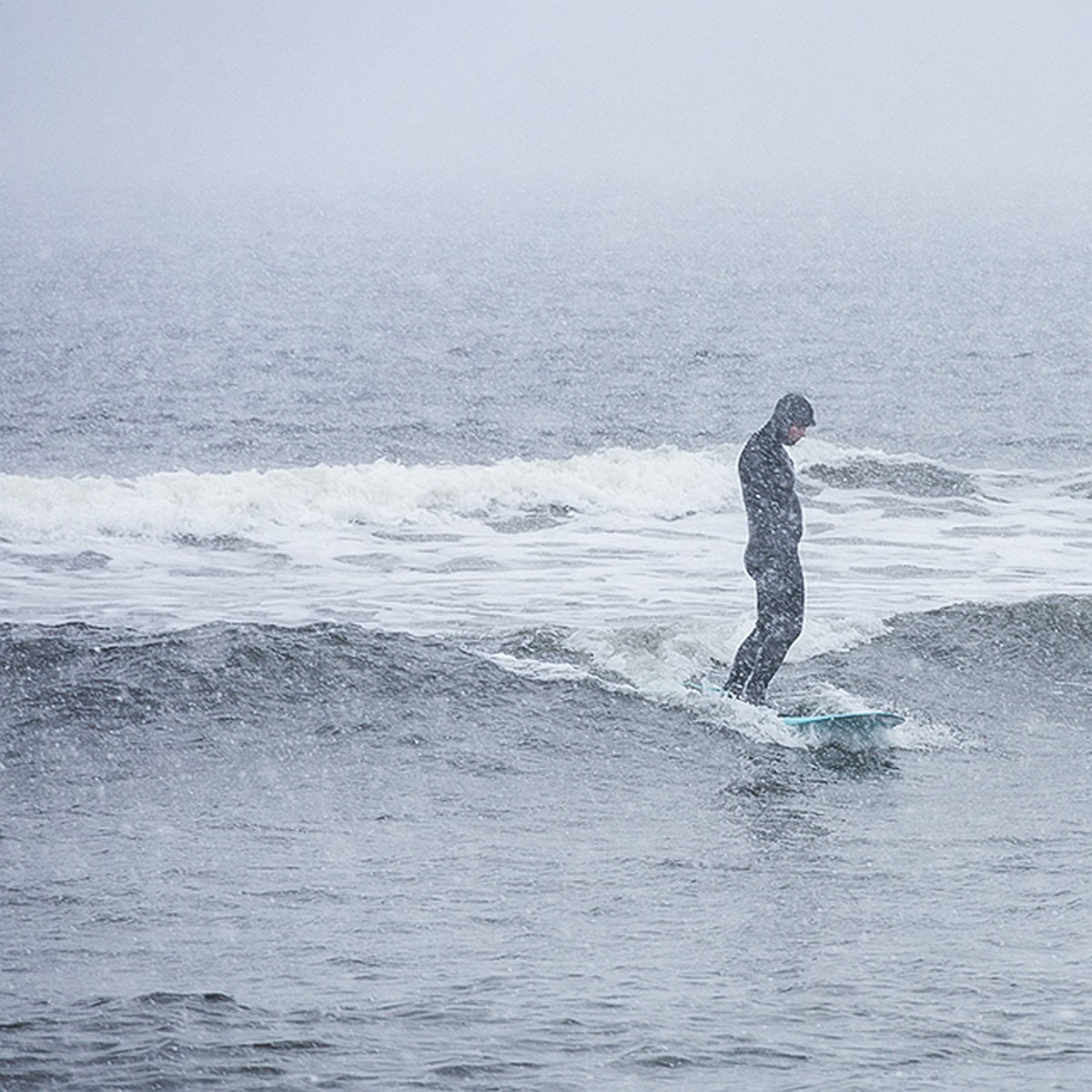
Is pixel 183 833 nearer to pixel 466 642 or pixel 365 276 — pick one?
pixel 466 642

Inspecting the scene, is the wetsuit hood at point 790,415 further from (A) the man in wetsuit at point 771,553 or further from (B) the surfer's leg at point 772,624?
(B) the surfer's leg at point 772,624

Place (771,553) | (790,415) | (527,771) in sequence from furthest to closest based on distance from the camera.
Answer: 1. (771,553)
2. (790,415)
3. (527,771)

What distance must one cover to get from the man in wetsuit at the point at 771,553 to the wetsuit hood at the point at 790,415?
1 cm

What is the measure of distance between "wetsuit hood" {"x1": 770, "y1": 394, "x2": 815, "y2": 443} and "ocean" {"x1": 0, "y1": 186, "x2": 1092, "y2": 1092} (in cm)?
172

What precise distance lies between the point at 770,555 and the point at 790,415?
88cm

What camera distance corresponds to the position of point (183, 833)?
25.6ft

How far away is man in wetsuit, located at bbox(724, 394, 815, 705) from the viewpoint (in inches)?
408

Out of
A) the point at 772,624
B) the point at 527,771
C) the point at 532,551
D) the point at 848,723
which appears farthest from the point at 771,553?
the point at 532,551

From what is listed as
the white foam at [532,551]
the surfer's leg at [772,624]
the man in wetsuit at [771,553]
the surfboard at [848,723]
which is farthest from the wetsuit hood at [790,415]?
the white foam at [532,551]

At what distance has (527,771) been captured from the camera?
9188mm

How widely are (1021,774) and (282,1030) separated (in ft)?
17.0

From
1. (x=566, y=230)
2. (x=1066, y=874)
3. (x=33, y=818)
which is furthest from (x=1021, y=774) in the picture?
(x=566, y=230)

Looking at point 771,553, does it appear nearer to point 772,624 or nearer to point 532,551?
point 772,624

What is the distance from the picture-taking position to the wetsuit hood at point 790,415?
10.1 m
